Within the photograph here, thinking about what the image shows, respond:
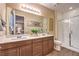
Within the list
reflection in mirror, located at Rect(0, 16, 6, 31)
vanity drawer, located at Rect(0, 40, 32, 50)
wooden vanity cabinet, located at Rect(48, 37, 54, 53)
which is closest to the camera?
vanity drawer, located at Rect(0, 40, 32, 50)

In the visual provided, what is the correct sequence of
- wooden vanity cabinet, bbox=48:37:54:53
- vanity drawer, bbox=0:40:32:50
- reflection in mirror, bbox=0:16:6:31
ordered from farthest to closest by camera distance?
wooden vanity cabinet, bbox=48:37:54:53
reflection in mirror, bbox=0:16:6:31
vanity drawer, bbox=0:40:32:50

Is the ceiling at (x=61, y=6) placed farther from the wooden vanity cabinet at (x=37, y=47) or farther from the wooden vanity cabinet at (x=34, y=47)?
the wooden vanity cabinet at (x=37, y=47)

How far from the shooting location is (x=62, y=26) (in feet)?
6.51

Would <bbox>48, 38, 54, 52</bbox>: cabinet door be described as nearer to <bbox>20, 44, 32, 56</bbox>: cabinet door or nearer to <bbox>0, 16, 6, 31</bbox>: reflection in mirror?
<bbox>20, 44, 32, 56</bbox>: cabinet door

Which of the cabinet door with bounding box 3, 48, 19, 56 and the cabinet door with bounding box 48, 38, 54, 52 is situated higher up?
the cabinet door with bounding box 48, 38, 54, 52

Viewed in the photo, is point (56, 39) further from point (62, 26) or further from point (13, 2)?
point (13, 2)

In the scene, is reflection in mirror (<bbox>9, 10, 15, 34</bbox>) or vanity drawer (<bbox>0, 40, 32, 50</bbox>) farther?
reflection in mirror (<bbox>9, 10, 15, 34</bbox>)

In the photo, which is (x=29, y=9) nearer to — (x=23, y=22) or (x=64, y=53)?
(x=23, y=22)

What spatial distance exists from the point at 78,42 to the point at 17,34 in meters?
1.06

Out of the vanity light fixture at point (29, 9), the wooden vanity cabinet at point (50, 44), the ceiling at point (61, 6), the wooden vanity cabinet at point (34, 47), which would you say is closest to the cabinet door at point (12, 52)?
the wooden vanity cabinet at point (34, 47)

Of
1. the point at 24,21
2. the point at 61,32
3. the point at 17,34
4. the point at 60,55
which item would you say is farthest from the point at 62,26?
the point at 17,34

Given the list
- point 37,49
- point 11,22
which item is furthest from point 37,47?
point 11,22

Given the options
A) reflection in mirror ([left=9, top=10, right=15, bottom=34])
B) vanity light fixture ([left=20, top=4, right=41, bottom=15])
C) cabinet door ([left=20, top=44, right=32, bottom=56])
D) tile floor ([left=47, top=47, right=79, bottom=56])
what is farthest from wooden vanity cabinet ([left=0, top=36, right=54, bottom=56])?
vanity light fixture ([left=20, top=4, right=41, bottom=15])

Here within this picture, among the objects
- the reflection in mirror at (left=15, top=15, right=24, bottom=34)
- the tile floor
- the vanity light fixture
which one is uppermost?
the vanity light fixture
